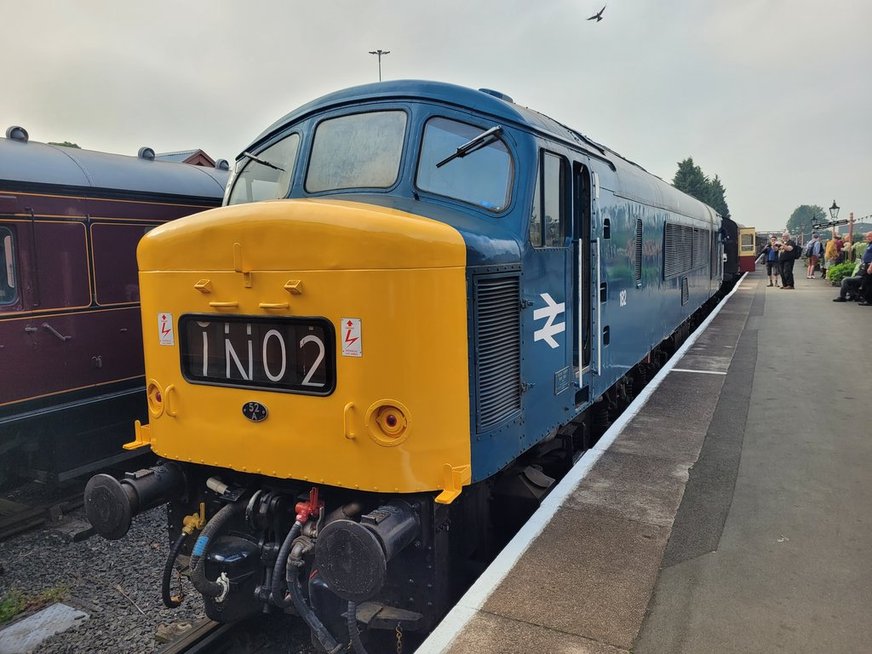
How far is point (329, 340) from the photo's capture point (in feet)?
11.0

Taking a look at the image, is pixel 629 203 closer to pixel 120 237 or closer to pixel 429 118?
pixel 429 118

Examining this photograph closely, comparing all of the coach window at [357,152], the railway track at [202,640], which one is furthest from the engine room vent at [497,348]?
the railway track at [202,640]

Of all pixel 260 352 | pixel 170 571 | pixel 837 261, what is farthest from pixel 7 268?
pixel 837 261

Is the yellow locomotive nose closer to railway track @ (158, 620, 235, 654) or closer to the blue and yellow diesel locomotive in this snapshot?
the blue and yellow diesel locomotive

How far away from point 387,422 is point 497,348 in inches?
31.2

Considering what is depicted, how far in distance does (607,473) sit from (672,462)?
682mm

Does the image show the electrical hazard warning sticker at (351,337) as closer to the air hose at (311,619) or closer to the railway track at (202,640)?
the air hose at (311,619)

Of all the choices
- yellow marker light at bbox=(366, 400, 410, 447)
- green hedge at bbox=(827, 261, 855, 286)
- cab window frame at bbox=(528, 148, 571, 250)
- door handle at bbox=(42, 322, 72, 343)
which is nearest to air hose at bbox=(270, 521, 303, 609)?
yellow marker light at bbox=(366, 400, 410, 447)

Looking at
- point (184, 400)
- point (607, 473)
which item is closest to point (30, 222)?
point (184, 400)

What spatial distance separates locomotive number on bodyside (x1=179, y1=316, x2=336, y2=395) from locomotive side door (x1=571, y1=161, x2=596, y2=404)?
221cm

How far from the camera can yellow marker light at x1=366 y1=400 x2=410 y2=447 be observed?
326cm

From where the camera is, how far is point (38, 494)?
23.2ft

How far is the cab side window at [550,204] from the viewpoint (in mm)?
4277

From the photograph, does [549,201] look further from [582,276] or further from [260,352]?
[260,352]
